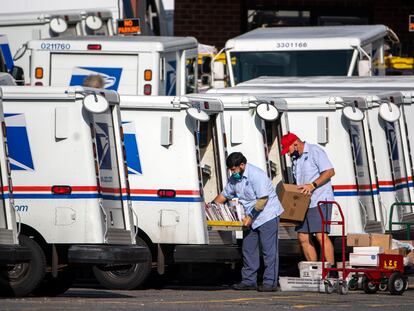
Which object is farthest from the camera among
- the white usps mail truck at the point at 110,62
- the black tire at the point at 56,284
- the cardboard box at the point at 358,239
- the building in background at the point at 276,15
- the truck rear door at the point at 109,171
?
the building in background at the point at 276,15

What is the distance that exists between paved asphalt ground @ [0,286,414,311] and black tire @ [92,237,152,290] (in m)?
0.11

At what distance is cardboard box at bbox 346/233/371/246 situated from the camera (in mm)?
17125

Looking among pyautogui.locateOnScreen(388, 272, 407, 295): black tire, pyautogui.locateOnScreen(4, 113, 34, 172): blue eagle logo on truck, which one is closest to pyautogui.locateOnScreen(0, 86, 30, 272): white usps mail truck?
pyautogui.locateOnScreen(4, 113, 34, 172): blue eagle logo on truck

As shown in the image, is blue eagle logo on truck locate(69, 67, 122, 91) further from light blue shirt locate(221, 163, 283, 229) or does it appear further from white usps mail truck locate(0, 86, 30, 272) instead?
white usps mail truck locate(0, 86, 30, 272)

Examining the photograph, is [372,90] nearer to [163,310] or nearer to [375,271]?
[375,271]

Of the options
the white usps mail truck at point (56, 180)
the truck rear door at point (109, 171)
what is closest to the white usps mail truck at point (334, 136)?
the truck rear door at point (109, 171)

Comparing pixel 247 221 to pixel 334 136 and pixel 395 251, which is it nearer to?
pixel 395 251

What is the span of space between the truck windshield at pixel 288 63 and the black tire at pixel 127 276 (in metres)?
9.66

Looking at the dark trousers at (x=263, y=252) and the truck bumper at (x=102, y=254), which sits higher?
the truck bumper at (x=102, y=254)

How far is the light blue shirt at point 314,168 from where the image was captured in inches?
688

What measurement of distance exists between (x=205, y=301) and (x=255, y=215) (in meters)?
2.13

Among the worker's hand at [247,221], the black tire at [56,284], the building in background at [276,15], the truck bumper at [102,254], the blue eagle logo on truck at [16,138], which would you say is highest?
the blue eagle logo on truck at [16,138]

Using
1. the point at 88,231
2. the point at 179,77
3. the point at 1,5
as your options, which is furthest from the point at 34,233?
the point at 1,5

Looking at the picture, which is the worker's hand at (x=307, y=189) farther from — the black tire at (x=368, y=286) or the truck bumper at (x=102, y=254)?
the truck bumper at (x=102, y=254)
